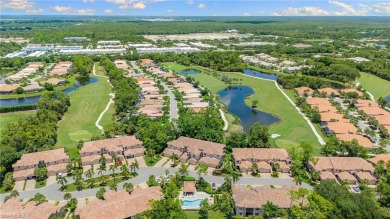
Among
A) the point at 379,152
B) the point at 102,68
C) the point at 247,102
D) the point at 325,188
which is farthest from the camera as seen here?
the point at 102,68

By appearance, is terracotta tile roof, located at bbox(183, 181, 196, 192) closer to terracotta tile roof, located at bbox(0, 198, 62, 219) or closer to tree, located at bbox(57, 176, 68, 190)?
terracotta tile roof, located at bbox(0, 198, 62, 219)

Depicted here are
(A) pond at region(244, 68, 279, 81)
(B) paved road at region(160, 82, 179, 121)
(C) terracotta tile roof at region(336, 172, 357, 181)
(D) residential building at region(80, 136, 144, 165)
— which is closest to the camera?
(C) terracotta tile roof at region(336, 172, 357, 181)

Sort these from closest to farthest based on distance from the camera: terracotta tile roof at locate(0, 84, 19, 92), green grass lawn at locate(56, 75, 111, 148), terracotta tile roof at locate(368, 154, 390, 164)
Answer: terracotta tile roof at locate(368, 154, 390, 164) → green grass lawn at locate(56, 75, 111, 148) → terracotta tile roof at locate(0, 84, 19, 92)

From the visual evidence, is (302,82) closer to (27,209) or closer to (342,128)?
(342,128)

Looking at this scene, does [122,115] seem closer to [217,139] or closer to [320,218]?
[217,139]

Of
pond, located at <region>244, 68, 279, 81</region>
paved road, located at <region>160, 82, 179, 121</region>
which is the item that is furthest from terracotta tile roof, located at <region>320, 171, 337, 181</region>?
pond, located at <region>244, 68, 279, 81</region>

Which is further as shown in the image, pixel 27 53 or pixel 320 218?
pixel 27 53

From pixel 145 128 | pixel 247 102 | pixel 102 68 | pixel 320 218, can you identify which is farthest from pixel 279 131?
pixel 102 68

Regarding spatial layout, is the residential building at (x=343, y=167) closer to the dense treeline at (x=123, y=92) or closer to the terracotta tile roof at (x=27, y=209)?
the terracotta tile roof at (x=27, y=209)
